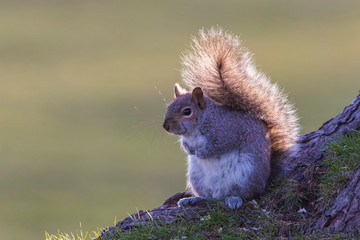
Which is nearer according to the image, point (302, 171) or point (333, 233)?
point (333, 233)

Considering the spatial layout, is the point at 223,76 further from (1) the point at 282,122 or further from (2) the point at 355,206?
(2) the point at 355,206

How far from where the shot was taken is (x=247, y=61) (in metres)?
4.05

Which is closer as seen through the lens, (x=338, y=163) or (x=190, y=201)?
(x=338, y=163)

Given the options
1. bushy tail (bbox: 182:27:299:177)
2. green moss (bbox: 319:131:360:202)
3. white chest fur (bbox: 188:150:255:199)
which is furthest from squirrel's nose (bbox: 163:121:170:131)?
green moss (bbox: 319:131:360:202)

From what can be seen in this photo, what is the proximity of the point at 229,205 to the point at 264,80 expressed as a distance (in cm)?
98

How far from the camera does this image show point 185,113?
3.73 m

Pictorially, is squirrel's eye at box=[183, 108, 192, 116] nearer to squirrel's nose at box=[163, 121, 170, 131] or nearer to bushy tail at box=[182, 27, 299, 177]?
squirrel's nose at box=[163, 121, 170, 131]

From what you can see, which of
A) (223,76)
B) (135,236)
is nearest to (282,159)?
(223,76)

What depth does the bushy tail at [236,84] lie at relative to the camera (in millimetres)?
3873

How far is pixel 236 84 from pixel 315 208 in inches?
37.3

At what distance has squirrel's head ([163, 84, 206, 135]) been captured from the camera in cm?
370

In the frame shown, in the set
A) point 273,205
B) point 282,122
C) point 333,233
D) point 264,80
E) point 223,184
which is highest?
point 264,80

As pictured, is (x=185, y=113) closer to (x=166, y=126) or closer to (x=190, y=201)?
(x=166, y=126)

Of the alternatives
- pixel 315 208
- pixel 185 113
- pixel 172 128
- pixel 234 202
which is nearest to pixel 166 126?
pixel 172 128
